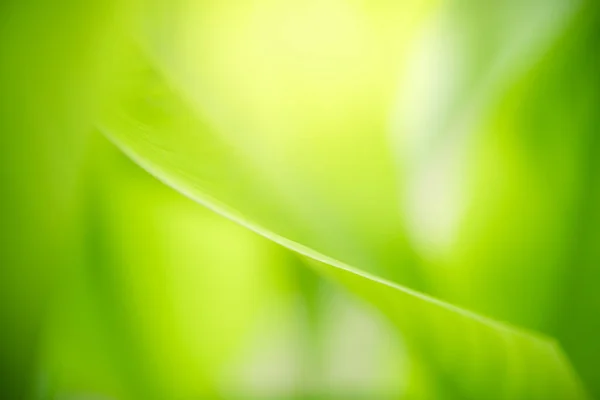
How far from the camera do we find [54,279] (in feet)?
1.99

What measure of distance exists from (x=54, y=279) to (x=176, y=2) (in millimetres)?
305

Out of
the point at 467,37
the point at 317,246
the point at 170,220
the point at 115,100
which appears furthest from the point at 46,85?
the point at 467,37

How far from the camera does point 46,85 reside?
1.98ft

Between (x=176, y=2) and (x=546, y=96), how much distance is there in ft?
1.26

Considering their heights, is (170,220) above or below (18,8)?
below

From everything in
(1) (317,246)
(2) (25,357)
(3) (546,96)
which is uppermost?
(3) (546,96)

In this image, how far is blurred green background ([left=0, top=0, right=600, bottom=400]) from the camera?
1.97 feet

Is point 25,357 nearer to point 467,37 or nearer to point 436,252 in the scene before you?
point 436,252

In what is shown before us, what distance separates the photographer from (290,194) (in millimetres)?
606

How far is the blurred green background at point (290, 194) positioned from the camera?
60 cm

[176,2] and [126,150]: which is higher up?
[176,2]

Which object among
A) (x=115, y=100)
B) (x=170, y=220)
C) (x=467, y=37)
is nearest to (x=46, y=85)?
(x=115, y=100)

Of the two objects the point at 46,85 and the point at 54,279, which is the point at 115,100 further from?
the point at 54,279

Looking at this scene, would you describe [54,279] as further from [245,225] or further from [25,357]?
[245,225]
